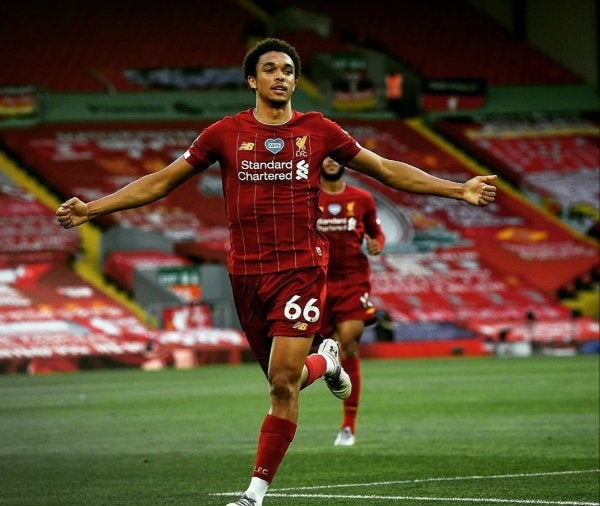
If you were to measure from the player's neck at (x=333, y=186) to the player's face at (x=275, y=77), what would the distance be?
15.8 ft

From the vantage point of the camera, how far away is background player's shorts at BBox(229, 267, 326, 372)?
6832 mm

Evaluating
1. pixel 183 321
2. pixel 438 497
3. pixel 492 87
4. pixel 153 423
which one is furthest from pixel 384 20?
pixel 438 497

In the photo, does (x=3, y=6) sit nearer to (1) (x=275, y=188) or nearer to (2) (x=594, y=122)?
(2) (x=594, y=122)

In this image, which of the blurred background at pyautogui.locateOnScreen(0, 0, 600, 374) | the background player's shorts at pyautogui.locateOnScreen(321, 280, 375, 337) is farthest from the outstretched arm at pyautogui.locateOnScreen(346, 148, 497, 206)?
the blurred background at pyautogui.locateOnScreen(0, 0, 600, 374)

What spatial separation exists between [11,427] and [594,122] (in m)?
29.6

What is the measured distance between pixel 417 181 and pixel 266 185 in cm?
79

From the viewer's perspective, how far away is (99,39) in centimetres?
3903

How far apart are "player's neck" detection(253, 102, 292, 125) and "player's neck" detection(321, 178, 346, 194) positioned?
4808 millimetres

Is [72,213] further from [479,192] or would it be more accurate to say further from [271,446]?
[479,192]

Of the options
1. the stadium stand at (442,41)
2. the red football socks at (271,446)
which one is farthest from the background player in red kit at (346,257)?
the stadium stand at (442,41)

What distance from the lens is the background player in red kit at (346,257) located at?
37.8ft

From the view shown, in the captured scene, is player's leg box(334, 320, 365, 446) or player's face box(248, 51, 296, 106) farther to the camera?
player's leg box(334, 320, 365, 446)

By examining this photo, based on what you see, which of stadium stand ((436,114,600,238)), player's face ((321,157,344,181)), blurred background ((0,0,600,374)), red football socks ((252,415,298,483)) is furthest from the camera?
stadium stand ((436,114,600,238))

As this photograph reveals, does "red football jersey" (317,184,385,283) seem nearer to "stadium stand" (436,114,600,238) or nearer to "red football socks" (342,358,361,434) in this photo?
"red football socks" (342,358,361,434)
